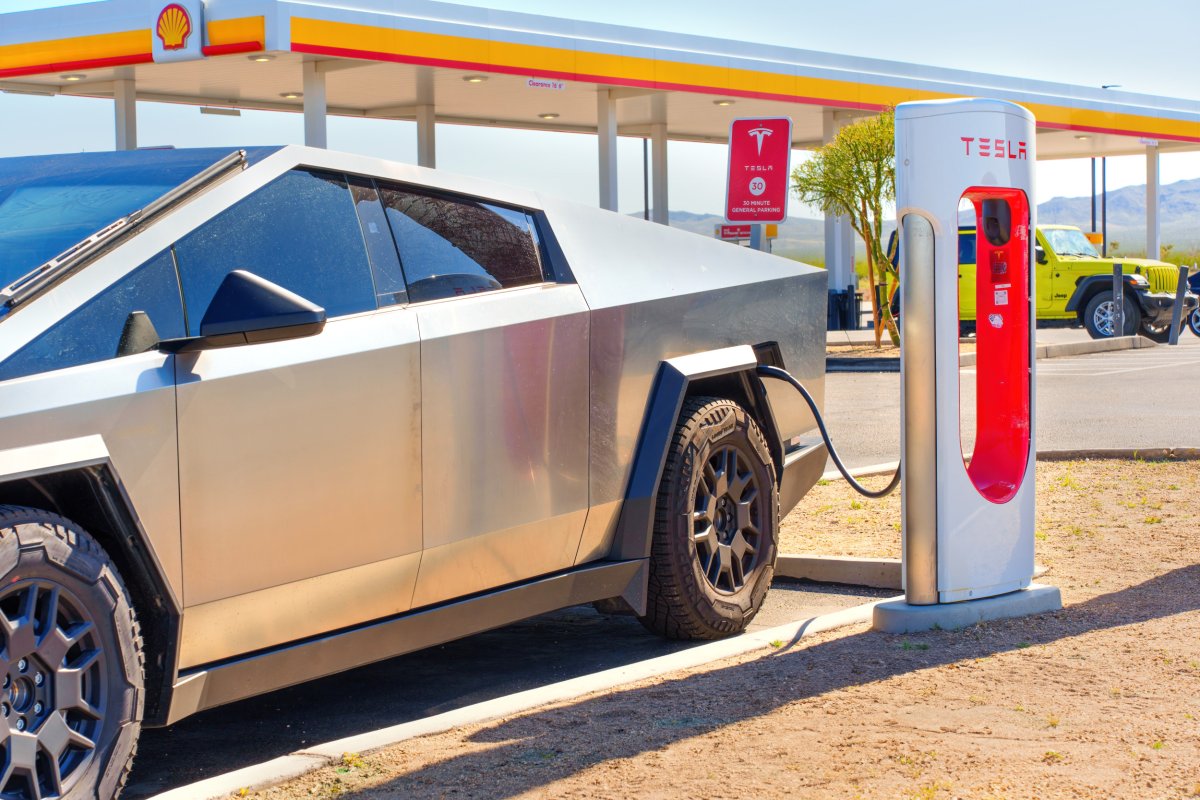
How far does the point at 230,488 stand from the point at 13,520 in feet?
1.83

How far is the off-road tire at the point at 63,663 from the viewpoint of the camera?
317 cm

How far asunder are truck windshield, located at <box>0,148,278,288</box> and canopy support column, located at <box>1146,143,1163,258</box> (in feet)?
133

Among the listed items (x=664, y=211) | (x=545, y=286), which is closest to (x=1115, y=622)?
(x=545, y=286)

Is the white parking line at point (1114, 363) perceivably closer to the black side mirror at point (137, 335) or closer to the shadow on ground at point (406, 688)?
the shadow on ground at point (406, 688)

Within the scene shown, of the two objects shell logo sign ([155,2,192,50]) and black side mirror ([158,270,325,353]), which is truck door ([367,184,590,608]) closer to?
black side mirror ([158,270,325,353])

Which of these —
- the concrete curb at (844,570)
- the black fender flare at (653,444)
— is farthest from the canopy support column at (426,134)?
the black fender flare at (653,444)

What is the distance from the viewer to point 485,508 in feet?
14.4

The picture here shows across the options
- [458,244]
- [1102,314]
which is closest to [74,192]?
[458,244]

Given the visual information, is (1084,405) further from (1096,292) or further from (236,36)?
(236,36)

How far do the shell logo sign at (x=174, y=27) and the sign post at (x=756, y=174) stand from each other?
1162 centimetres

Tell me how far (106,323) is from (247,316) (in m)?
0.33

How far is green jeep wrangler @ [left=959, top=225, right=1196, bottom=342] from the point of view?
23609mm

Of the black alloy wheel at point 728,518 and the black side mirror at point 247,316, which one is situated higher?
the black side mirror at point 247,316

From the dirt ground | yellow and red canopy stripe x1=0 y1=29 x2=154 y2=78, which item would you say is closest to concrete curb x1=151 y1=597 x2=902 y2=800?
the dirt ground
